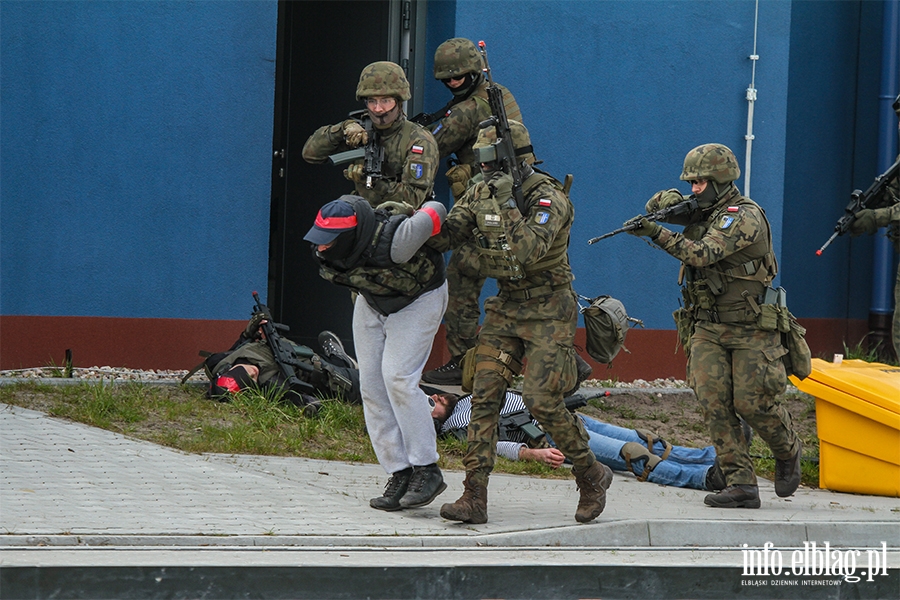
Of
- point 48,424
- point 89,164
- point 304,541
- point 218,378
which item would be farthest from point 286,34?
point 304,541

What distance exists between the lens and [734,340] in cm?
612

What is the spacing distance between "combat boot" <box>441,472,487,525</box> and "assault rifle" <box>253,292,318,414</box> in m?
2.17

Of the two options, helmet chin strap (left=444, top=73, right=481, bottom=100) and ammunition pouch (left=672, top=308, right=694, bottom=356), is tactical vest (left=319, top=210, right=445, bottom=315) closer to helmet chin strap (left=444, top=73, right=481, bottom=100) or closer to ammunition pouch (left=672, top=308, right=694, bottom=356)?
ammunition pouch (left=672, top=308, right=694, bottom=356)

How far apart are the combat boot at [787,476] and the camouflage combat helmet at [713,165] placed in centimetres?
161

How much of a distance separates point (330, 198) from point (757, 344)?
4.57 metres

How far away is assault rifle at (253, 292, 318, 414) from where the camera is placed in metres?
7.21

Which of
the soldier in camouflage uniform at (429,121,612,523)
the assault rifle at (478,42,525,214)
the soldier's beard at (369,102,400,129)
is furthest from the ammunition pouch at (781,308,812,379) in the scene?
the soldier's beard at (369,102,400,129)

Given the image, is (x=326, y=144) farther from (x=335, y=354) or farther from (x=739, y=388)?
(x=739, y=388)

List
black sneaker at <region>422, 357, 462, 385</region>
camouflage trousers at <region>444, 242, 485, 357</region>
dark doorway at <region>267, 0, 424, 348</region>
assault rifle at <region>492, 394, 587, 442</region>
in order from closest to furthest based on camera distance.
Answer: assault rifle at <region>492, 394, 587, 442</region> < camouflage trousers at <region>444, 242, 485, 357</region> < black sneaker at <region>422, 357, 462, 385</region> < dark doorway at <region>267, 0, 424, 348</region>

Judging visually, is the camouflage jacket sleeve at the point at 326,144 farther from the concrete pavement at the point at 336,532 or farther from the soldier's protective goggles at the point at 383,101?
the concrete pavement at the point at 336,532

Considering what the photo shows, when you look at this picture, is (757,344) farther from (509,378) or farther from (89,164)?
(89,164)

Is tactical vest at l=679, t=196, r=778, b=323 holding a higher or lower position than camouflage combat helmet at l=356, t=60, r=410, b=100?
lower

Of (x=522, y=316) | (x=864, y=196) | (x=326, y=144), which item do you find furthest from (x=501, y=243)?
(x=864, y=196)

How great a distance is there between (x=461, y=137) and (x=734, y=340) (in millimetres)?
2399
